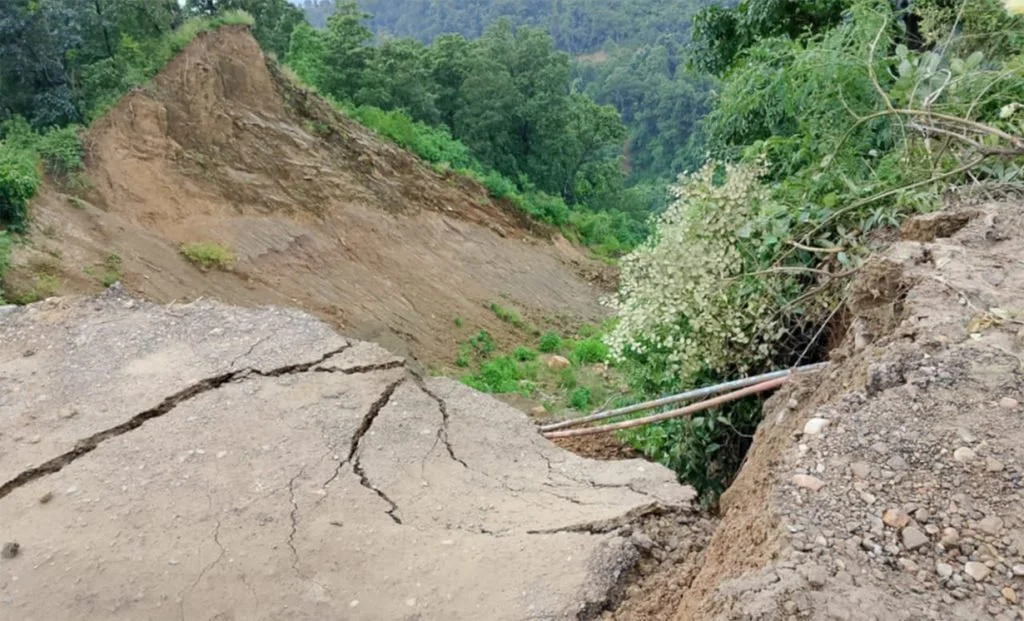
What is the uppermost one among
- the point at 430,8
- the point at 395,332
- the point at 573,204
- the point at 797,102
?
the point at 430,8

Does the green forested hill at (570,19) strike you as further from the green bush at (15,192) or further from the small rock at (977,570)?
the small rock at (977,570)

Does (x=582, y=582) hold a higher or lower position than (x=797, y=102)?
lower

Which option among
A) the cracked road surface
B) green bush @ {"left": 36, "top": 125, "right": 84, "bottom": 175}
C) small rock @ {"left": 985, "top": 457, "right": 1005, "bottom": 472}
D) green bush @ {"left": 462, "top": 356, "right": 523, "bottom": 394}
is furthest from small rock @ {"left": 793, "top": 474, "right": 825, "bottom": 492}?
green bush @ {"left": 36, "top": 125, "right": 84, "bottom": 175}

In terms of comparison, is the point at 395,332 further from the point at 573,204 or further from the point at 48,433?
the point at 573,204

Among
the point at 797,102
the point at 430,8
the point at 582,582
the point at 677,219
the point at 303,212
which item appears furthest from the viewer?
the point at 430,8

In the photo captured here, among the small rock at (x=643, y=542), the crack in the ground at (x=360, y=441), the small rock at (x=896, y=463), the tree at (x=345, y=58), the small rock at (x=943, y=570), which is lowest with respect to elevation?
the small rock at (x=643, y=542)

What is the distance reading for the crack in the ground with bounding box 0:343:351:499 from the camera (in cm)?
334

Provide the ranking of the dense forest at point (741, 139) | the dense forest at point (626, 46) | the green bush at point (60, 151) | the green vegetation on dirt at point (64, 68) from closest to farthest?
1. the dense forest at point (741, 139)
2. the green vegetation on dirt at point (64, 68)
3. the green bush at point (60, 151)
4. the dense forest at point (626, 46)

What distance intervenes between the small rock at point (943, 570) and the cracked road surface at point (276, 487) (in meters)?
1.07

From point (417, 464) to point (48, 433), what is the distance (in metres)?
1.80

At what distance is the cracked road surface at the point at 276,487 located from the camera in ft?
8.77

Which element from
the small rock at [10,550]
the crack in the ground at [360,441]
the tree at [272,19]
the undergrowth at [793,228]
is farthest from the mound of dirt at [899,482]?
the tree at [272,19]

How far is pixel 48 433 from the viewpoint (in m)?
3.62

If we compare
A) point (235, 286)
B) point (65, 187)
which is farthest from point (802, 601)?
point (65, 187)
